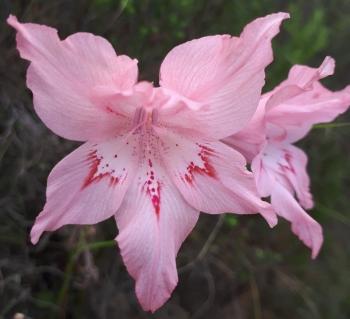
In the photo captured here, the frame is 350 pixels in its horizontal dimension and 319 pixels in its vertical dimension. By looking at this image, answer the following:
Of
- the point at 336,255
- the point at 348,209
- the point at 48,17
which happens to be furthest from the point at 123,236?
the point at 336,255

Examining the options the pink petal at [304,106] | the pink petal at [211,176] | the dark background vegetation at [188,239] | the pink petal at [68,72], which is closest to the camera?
the pink petal at [68,72]

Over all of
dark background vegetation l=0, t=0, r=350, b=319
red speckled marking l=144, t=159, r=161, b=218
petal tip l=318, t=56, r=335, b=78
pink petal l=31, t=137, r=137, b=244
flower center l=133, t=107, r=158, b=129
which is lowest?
dark background vegetation l=0, t=0, r=350, b=319

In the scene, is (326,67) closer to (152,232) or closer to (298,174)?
(298,174)

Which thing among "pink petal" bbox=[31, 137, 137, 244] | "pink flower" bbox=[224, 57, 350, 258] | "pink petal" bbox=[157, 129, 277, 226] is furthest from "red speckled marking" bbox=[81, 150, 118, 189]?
"pink flower" bbox=[224, 57, 350, 258]

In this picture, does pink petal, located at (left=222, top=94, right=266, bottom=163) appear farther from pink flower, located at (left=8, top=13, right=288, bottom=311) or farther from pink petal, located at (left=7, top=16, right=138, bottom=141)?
pink petal, located at (left=7, top=16, right=138, bottom=141)

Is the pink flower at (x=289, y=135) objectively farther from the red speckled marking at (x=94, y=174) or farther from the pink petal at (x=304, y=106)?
the red speckled marking at (x=94, y=174)

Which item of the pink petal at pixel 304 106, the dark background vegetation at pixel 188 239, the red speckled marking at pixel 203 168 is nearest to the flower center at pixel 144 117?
the red speckled marking at pixel 203 168
